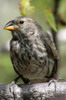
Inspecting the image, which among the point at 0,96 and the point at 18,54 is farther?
the point at 18,54

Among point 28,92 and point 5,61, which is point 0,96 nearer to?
point 28,92

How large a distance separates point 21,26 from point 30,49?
35 centimetres

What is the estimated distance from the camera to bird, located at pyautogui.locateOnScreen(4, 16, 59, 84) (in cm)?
639

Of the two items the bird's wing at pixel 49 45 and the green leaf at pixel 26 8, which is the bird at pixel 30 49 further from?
the green leaf at pixel 26 8

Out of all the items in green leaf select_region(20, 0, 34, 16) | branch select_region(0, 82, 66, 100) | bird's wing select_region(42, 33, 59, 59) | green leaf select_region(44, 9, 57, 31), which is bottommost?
branch select_region(0, 82, 66, 100)

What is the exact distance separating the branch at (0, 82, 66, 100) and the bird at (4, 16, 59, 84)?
809 millimetres

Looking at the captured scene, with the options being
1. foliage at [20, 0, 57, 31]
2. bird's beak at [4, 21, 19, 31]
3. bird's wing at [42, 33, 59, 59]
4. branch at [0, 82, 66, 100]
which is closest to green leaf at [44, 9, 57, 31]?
foliage at [20, 0, 57, 31]

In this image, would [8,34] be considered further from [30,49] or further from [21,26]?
[30,49]

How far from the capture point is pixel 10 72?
→ 309 inches

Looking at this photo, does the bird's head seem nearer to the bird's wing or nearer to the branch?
the bird's wing

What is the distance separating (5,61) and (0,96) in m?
2.21

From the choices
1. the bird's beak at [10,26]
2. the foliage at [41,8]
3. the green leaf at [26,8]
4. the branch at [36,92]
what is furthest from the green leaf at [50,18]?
the bird's beak at [10,26]

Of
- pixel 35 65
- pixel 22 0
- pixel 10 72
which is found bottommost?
pixel 10 72

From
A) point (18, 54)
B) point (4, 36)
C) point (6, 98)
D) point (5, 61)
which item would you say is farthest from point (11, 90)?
point (4, 36)
